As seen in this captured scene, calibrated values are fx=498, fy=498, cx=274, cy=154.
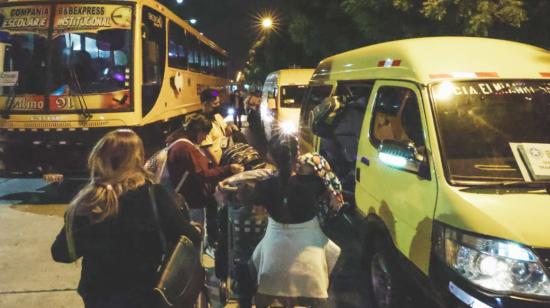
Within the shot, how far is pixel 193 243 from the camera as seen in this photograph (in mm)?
2795

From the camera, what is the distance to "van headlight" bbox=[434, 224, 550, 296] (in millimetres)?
2670

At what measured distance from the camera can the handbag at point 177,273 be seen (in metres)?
2.48

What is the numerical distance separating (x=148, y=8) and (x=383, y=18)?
4.66 m

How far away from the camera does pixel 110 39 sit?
845 centimetres

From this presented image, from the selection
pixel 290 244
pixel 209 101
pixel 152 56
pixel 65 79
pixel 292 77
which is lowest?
pixel 290 244

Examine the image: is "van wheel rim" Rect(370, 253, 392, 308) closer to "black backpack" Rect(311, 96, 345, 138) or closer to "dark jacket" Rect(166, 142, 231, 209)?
"dark jacket" Rect(166, 142, 231, 209)

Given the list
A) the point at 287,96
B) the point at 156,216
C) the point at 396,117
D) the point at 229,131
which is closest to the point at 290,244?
the point at 156,216

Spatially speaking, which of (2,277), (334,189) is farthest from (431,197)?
(2,277)

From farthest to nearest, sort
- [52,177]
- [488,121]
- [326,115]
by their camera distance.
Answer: [52,177] < [326,115] < [488,121]

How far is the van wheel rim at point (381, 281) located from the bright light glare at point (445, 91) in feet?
4.40

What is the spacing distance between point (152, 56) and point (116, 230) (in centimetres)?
742

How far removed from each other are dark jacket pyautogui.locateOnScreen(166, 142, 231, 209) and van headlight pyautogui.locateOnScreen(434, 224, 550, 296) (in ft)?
6.84

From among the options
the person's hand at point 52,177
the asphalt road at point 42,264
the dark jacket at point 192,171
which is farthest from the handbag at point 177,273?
the person's hand at point 52,177

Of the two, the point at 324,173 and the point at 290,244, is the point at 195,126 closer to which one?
the point at 324,173
